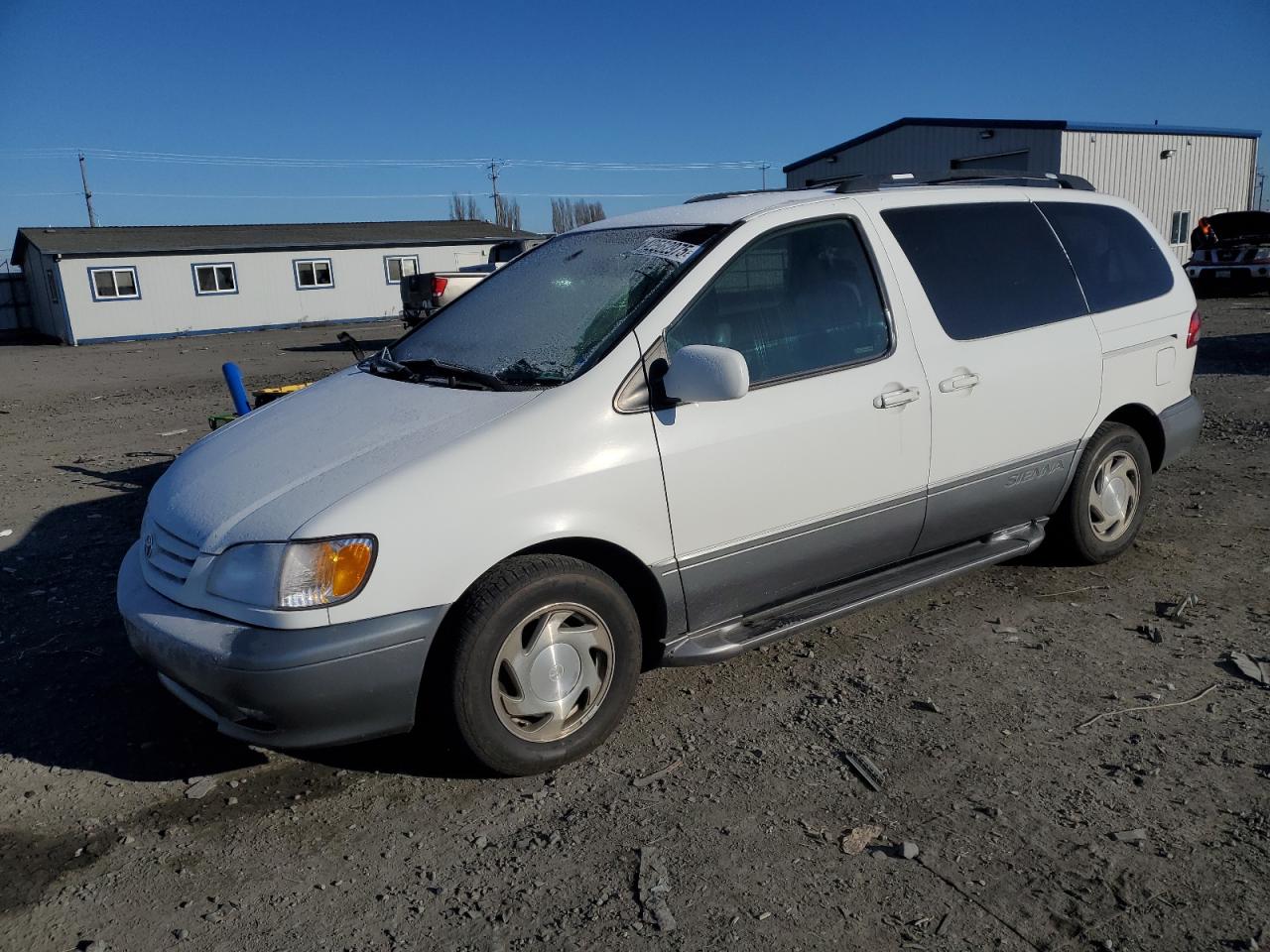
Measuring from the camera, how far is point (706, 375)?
309cm

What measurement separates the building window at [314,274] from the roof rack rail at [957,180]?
3388 centimetres

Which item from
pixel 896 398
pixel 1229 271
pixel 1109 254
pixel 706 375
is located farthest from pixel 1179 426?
pixel 1229 271

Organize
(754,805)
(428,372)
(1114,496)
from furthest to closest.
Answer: (1114,496), (428,372), (754,805)

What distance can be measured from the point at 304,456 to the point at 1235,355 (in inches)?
503

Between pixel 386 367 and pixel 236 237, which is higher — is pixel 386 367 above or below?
below

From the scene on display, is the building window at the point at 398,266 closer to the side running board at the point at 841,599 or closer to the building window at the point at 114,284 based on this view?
the building window at the point at 114,284

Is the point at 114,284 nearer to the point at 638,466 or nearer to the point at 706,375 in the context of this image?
the point at 638,466

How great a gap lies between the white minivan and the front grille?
0.6 inches

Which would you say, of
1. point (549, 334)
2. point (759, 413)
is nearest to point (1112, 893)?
point (759, 413)

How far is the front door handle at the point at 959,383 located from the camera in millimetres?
3857

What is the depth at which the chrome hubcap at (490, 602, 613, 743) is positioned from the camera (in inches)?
120

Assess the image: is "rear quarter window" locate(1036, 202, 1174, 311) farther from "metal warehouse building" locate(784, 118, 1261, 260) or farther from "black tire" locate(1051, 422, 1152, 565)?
"metal warehouse building" locate(784, 118, 1261, 260)

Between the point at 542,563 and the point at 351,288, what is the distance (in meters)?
35.5

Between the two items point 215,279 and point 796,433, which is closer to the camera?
point 796,433
